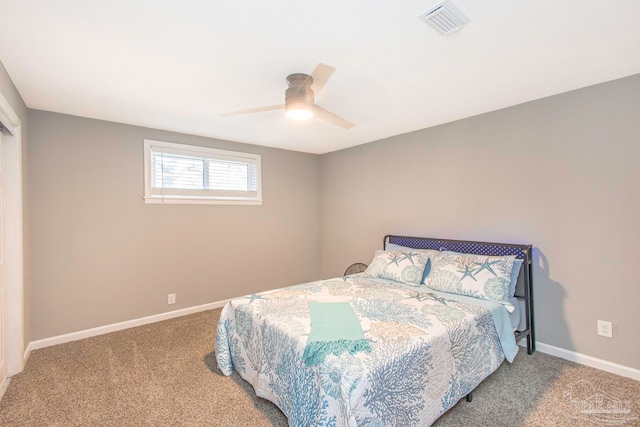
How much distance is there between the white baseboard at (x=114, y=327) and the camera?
2846mm

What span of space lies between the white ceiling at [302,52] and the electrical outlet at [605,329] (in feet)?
6.35

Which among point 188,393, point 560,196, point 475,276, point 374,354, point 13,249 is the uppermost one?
point 560,196

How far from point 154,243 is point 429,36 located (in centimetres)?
340

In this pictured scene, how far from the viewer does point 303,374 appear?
63.7 inches

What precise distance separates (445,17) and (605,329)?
106 inches

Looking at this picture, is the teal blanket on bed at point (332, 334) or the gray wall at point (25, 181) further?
the gray wall at point (25, 181)

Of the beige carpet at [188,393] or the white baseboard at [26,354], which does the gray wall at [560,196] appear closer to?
the beige carpet at [188,393]

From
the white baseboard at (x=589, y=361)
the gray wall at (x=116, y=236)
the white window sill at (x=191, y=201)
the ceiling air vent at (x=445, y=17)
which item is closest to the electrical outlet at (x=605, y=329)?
the white baseboard at (x=589, y=361)

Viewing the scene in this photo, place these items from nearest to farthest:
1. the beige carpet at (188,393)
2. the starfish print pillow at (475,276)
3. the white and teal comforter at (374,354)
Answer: the white and teal comforter at (374,354), the beige carpet at (188,393), the starfish print pillow at (475,276)

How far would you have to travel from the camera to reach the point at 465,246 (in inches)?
122

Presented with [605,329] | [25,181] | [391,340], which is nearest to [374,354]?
[391,340]

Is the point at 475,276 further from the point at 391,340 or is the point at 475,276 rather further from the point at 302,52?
the point at 302,52

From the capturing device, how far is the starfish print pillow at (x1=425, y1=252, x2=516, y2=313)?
2441 millimetres

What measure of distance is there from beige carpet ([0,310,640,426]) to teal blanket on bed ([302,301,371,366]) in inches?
24.4
